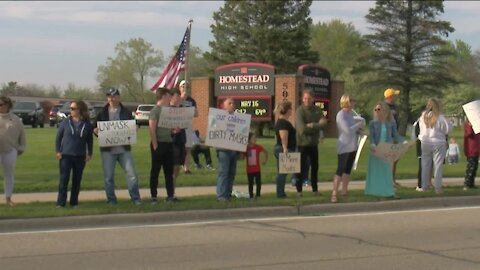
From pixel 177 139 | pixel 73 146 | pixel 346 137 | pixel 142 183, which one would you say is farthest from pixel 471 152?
pixel 73 146

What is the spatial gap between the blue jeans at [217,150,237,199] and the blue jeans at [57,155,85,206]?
2330 millimetres

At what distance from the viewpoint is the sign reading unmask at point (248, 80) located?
32.3 metres

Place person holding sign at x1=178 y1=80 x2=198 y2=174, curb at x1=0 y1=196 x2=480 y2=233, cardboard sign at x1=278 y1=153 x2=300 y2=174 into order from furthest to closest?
person holding sign at x1=178 y1=80 x2=198 y2=174, cardboard sign at x1=278 y1=153 x2=300 y2=174, curb at x1=0 y1=196 x2=480 y2=233

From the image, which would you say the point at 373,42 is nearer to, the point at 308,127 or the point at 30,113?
the point at 30,113

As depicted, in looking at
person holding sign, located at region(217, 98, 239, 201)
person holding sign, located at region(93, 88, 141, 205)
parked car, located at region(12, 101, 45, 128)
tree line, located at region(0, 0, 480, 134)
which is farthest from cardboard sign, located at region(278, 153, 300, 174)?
tree line, located at region(0, 0, 480, 134)

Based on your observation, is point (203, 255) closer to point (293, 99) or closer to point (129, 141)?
point (129, 141)

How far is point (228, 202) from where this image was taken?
1148cm

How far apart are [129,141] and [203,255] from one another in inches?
145

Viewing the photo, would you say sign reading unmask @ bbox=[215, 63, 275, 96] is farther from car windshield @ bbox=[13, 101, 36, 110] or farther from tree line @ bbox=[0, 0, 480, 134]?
tree line @ bbox=[0, 0, 480, 134]

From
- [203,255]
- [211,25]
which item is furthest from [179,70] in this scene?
[211,25]

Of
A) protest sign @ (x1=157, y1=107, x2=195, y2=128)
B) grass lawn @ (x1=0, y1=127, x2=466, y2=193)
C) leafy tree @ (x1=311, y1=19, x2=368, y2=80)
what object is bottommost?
grass lawn @ (x1=0, y1=127, x2=466, y2=193)

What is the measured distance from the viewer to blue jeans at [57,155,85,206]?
10.8m

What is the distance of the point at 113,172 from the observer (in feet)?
37.0

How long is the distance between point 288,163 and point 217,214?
1805mm
